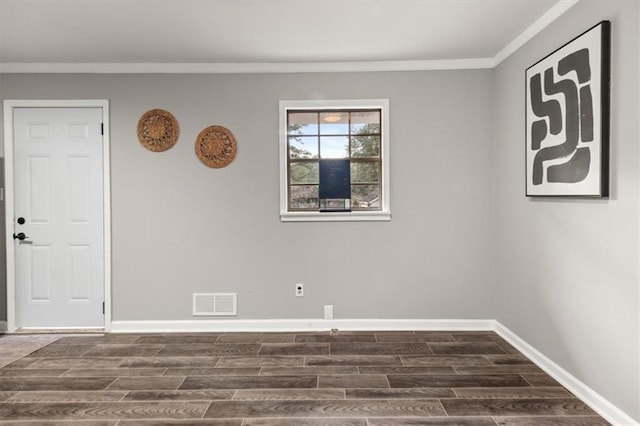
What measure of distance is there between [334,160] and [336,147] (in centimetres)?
13

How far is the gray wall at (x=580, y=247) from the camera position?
2115 millimetres

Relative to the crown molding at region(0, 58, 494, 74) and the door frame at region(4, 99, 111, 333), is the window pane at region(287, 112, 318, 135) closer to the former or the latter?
the crown molding at region(0, 58, 494, 74)

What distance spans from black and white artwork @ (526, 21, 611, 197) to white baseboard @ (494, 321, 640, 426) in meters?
1.18

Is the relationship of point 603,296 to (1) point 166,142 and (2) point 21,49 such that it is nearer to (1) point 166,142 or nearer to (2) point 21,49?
(1) point 166,142

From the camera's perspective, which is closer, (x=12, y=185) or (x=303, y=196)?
(x=12, y=185)

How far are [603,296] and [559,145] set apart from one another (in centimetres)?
100

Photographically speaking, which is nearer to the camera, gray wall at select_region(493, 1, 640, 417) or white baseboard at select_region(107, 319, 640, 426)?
gray wall at select_region(493, 1, 640, 417)

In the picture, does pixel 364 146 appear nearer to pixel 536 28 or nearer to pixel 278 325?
pixel 536 28

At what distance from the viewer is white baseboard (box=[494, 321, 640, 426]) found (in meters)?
2.20

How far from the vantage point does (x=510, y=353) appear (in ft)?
10.6

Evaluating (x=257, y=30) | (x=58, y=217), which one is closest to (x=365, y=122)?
(x=257, y=30)

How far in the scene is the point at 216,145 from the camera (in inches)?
150

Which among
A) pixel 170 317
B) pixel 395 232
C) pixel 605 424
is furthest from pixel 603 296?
pixel 170 317

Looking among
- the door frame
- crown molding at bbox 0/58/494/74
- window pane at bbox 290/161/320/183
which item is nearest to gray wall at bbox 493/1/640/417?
crown molding at bbox 0/58/494/74
